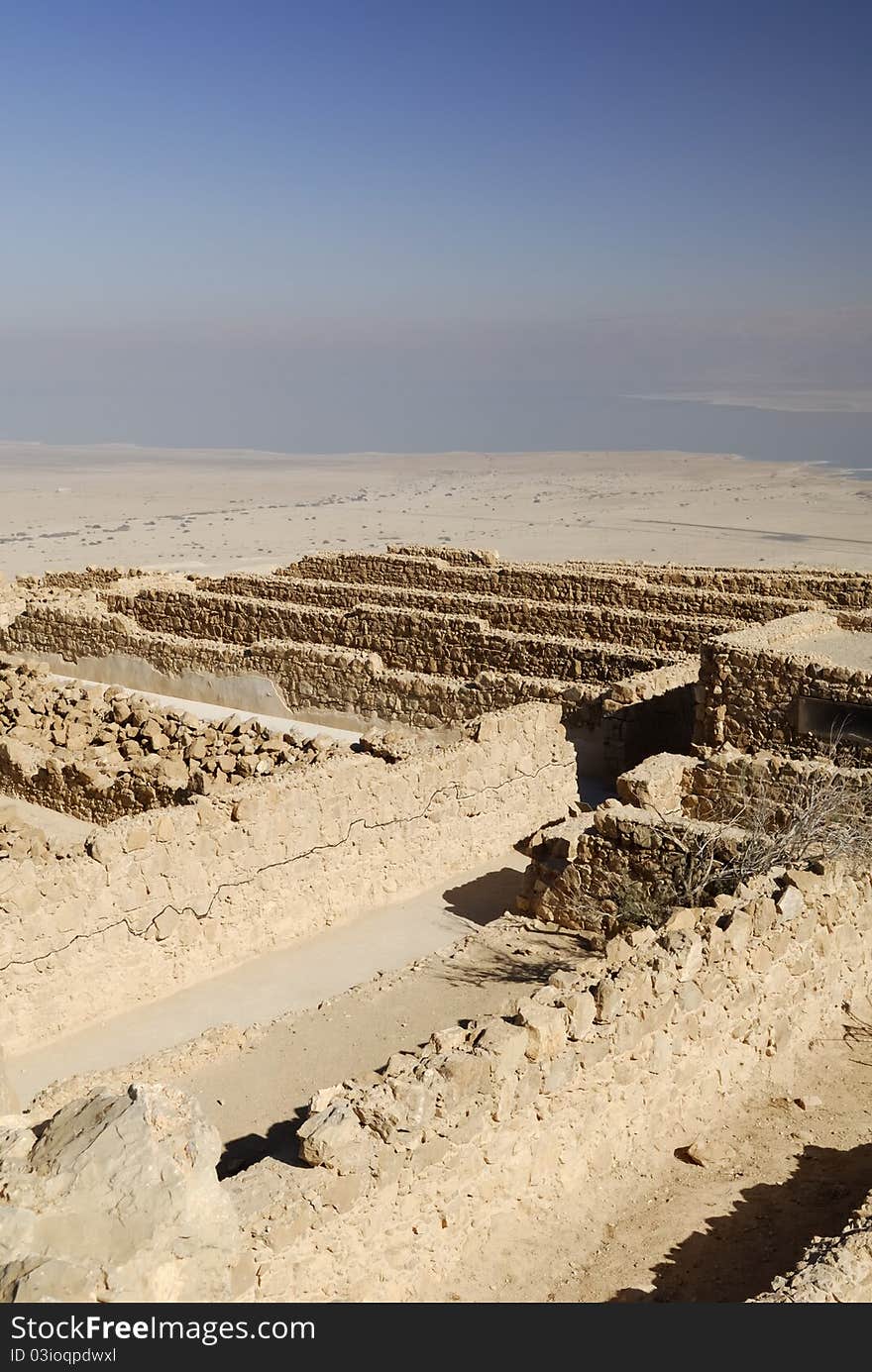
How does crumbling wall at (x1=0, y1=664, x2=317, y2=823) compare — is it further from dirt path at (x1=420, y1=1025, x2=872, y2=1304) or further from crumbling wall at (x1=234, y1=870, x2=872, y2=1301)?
dirt path at (x1=420, y1=1025, x2=872, y2=1304)

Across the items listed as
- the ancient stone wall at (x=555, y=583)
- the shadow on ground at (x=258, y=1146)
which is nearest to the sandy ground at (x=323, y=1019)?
the shadow on ground at (x=258, y=1146)

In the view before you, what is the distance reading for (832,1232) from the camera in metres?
5.74

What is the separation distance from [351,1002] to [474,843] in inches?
127

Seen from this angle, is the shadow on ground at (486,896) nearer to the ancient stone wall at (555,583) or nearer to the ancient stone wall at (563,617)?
the ancient stone wall at (563,617)

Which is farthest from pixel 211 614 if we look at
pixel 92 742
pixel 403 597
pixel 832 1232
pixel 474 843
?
pixel 832 1232

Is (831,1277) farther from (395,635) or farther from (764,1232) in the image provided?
(395,635)

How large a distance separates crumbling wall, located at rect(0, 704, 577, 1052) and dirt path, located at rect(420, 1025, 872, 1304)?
11.9 feet

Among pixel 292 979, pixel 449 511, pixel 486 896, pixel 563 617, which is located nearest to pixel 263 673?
pixel 563 617

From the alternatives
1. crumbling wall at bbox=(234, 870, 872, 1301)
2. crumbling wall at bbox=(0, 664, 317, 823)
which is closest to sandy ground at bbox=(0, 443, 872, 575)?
crumbling wall at bbox=(0, 664, 317, 823)

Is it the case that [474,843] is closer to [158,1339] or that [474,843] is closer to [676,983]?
[676,983]

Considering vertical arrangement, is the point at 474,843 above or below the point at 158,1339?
below

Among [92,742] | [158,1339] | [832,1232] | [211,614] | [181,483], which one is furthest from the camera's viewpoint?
[181,483]

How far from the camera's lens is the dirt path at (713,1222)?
5.45 meters

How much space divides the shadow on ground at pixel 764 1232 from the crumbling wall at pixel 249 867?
4.10 metres
